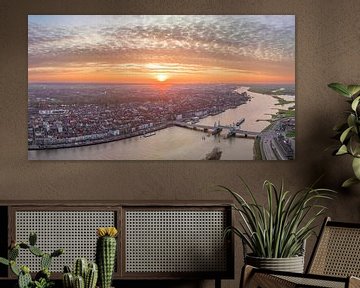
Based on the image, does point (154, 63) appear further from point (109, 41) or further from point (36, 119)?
point (36, 119)

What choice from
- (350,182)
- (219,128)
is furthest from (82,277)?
(350,182)

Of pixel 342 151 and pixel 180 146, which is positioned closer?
pixel 342 151

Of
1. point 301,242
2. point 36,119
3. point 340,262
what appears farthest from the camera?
point 36,119

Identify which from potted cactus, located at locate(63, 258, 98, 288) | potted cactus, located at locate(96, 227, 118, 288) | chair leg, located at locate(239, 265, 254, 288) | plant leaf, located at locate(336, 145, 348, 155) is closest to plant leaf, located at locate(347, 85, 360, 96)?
plant leaf, located at locate(336, 145, 348, 155)

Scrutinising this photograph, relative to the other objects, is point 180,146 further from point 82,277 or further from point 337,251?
point 82,277

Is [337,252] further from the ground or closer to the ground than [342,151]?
closer to the ground

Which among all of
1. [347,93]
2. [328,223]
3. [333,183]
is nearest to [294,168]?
[333,183]

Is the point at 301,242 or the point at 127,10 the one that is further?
the point at 127,10

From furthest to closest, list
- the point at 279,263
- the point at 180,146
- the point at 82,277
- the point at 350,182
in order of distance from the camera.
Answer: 1. the point at 180,146
2. the point at 350,182
3. the point at 279,263
4. the point at 82,277
